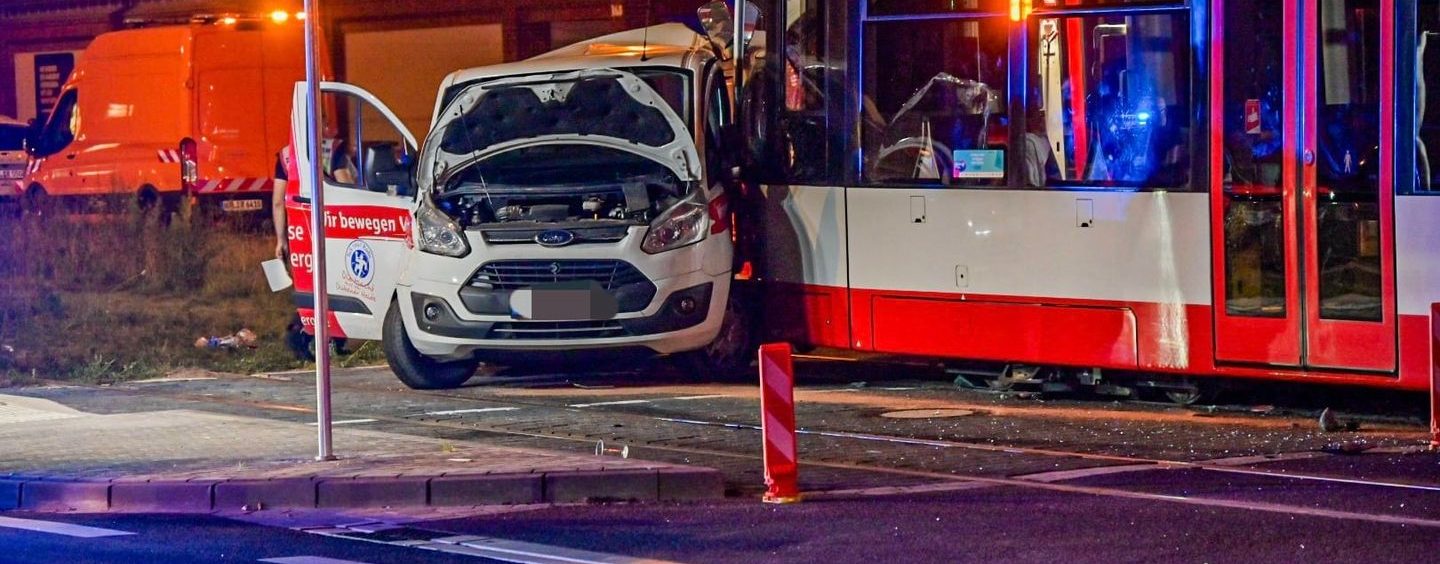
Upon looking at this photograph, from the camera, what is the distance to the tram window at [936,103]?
1245 cm

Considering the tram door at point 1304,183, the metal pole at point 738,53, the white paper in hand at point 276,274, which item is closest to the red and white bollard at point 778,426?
the tram door at point 1304,183

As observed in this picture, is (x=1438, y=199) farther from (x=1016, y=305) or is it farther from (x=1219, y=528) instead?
(x=1219, y=528)

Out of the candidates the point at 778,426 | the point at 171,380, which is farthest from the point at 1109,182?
the point at 171,380

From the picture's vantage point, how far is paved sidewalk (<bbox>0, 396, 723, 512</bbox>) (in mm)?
9055

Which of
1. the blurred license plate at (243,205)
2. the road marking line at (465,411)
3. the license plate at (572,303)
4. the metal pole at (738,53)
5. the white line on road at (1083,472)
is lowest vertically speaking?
the white line on road at (1083,472)

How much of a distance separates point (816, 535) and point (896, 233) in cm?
523

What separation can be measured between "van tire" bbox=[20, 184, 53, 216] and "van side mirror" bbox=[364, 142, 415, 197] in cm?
1433

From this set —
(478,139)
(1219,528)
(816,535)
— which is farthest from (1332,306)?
(478,139)

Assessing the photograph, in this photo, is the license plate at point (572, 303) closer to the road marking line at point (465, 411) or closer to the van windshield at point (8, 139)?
the road marking line at point (465, 411)

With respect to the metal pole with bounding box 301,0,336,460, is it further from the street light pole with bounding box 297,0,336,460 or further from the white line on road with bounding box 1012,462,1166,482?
the white line on road with bounding box 1012,462,1166,482

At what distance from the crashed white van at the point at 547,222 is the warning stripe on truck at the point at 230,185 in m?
12.3

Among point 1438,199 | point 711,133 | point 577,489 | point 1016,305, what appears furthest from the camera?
point 711,133

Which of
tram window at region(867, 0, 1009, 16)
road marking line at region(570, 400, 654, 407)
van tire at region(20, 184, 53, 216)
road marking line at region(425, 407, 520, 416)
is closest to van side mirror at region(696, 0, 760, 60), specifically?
tram window at region(867, 0, 1009, 16)

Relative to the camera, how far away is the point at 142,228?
2359cm
